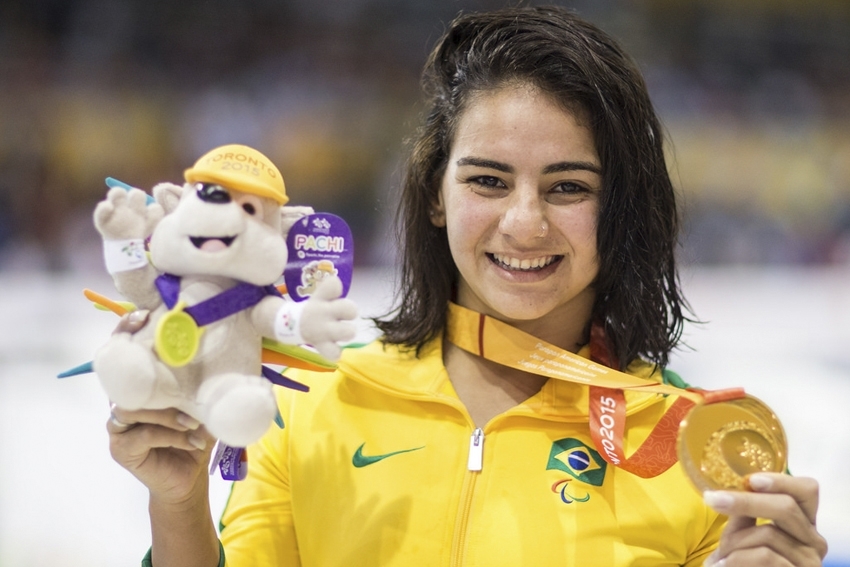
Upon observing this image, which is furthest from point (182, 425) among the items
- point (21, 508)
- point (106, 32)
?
point (106, 32)

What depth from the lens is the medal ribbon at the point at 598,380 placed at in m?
1.41

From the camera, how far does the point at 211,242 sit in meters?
1.12

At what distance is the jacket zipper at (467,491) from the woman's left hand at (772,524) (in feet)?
1.31

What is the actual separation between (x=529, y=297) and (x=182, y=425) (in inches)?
23.6

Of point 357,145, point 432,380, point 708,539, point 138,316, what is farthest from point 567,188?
point 357,145

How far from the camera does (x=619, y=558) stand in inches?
57.2

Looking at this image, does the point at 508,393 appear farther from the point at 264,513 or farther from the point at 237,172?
the point at 237,172

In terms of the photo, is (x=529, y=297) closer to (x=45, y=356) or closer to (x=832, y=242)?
(x=45, y=356)

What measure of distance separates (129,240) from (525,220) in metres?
0.61

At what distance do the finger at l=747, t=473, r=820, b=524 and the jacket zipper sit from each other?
1.49 ft

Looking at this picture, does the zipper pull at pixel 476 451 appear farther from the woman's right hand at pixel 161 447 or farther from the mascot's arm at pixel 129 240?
the mascot's arm at pixel 129 240

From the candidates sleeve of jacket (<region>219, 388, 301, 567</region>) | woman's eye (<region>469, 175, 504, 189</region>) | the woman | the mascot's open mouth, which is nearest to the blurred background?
sleeve of jacket (<region>219, 388, 301, 567</region>)

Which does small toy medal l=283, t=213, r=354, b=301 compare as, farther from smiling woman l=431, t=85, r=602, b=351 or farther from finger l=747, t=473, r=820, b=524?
finger l=747, t=473, r=820, b=524

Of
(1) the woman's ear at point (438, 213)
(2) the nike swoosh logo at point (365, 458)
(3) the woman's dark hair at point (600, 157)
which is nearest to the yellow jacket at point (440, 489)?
(2) the nike swoosh logo at point (365, 458)
